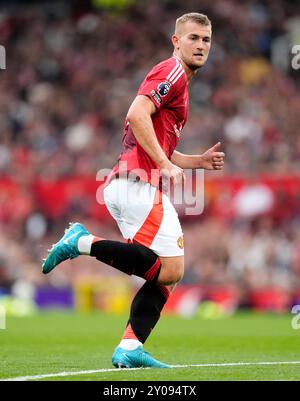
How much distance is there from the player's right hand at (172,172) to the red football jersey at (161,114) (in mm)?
344

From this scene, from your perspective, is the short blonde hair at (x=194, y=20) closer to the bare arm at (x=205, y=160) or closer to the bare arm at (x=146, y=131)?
the bare arm at (x=146, y=131)

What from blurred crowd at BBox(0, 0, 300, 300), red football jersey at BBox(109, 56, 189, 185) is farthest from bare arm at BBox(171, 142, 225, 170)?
blurred crowd at BBox(0, 0, 300, 300)

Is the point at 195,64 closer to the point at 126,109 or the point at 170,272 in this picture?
the point at 170,272

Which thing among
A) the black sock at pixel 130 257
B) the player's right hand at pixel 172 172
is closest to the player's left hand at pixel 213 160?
the player's right hand at pixel 172 172

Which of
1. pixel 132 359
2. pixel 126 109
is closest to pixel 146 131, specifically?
pixel 132 359

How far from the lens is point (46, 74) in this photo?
24.9m

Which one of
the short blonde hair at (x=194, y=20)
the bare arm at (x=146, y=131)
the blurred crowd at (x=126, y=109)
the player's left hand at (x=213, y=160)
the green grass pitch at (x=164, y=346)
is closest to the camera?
the green grass pitch at (x=164, y=346)

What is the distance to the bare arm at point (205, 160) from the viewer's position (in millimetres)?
7801

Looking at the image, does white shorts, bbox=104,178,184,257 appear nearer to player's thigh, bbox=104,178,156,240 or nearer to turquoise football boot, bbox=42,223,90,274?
player's thigh, bbox=104,178,156,240

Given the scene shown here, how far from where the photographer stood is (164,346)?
10.2 m

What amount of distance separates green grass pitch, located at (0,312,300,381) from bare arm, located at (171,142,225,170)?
147 cm

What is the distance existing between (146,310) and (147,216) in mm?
660
